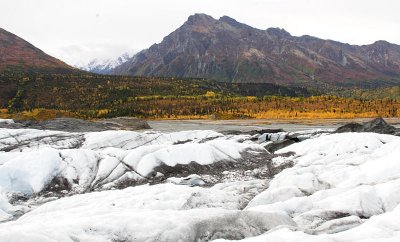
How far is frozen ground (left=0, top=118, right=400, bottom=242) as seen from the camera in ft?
50.4

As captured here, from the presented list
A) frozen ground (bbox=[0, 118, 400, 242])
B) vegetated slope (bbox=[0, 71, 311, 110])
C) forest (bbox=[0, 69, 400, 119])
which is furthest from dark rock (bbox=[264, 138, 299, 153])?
vegetated slope (bbox=[0, 71, 311, 110])

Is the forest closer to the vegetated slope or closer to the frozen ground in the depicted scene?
the vegetated slope

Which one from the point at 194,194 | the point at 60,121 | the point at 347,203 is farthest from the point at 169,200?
the point at 60,121

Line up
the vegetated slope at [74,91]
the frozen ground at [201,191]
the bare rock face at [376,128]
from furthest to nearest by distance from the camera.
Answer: the vegetated slope at [74,91] < the bare rock face at [376,128] < the frozen ground at [201,191]

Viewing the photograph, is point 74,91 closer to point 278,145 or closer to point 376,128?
point 278,145

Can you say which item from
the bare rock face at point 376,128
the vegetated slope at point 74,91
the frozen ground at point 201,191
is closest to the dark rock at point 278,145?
the frozen ground at point 201,191

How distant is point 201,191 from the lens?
24125 mm

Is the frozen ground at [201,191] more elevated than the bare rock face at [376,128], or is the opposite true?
the bare rock face at [376,128]

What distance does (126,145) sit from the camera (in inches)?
1794

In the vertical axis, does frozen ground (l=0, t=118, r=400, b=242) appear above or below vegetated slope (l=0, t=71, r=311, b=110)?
below

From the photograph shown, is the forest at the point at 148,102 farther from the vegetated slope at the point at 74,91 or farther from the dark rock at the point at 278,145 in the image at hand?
the dark rock at the point at 278,145

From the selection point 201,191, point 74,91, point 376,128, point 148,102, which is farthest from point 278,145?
point 74,91

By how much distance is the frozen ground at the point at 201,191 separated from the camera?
604 inches

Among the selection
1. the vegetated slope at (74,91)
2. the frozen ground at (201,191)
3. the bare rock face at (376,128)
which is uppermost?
the vegetated slope at (74,91)
